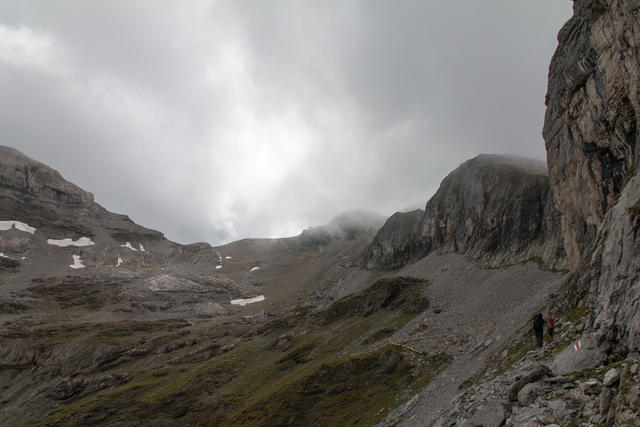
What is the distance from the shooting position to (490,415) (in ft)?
57.1

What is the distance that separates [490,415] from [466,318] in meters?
46.1

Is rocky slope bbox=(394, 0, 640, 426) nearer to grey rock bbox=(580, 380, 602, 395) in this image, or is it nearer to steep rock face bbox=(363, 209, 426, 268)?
grey rock bbox=(580, 380, 602, 395)

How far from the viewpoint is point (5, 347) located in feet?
355

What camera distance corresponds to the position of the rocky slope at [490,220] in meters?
81.8

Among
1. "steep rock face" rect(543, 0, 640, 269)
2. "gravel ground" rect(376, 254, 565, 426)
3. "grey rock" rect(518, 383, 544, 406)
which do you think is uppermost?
"steep rock face" rect(543, 0, 640, 269)

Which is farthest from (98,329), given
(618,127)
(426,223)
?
(618,127)

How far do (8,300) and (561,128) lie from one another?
19663 centimetres

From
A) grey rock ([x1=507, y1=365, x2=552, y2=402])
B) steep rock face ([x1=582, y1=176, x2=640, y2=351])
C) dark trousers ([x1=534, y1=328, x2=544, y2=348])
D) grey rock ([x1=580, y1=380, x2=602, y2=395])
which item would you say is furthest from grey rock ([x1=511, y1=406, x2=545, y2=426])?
dark trousers ([x1=534, y1=328, x2=544, y2=348])

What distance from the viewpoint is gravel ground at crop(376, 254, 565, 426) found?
36.3m

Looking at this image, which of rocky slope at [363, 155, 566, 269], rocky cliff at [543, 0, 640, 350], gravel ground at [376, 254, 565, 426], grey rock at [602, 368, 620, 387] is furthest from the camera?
rocky slope at [363, 155, 566, 269]

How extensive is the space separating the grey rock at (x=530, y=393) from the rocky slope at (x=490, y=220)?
5813cm

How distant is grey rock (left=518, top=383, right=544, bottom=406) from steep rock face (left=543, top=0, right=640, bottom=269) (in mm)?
Result: 19686

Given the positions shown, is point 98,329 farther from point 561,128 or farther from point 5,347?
point 561,128

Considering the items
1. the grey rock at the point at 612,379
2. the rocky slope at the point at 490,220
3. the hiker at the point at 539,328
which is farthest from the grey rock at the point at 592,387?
the rocky slope at the point at 490,220
